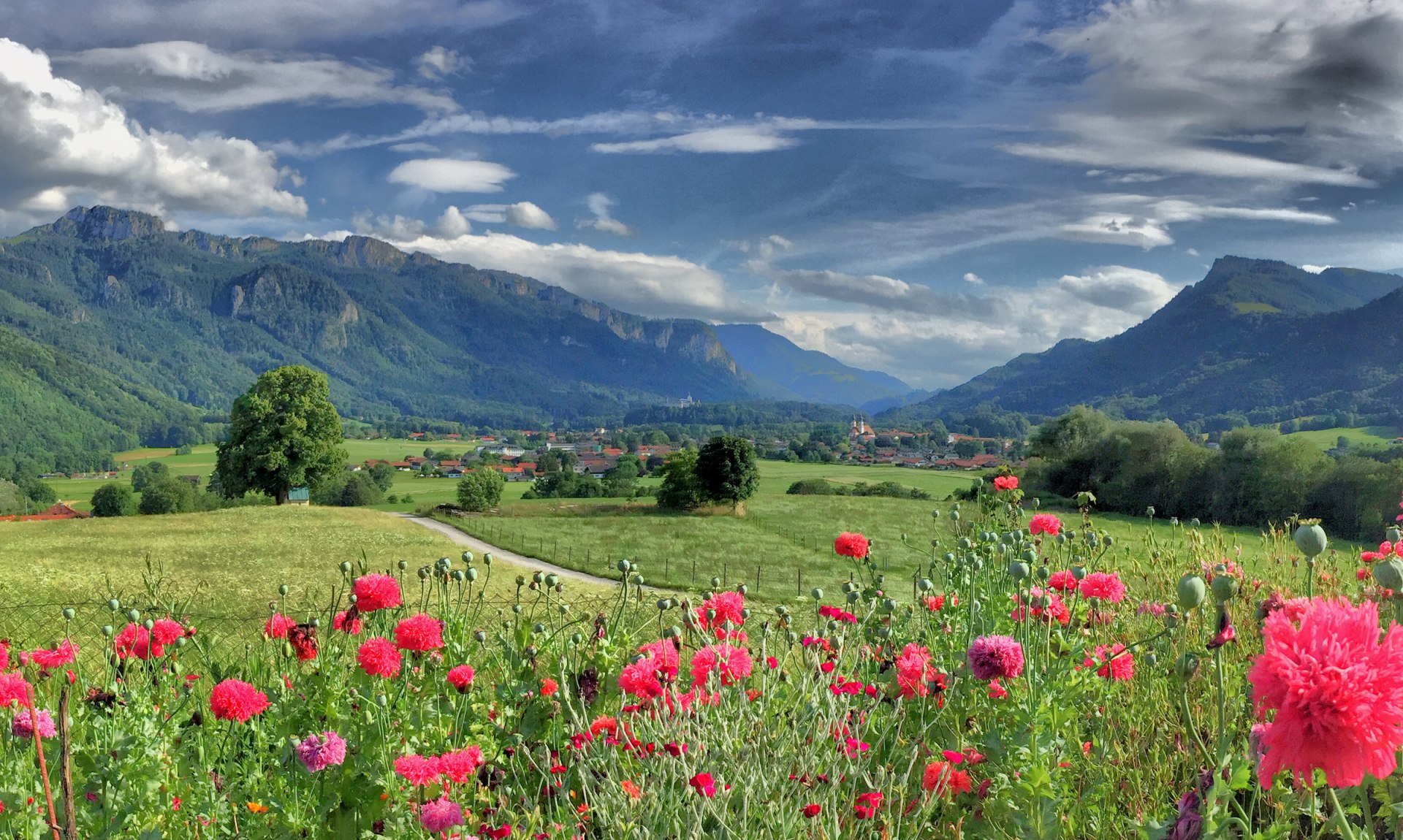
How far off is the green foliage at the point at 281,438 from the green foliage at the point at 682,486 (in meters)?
18.9

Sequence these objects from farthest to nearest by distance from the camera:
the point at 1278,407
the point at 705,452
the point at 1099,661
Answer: the point at 1278,407, the point at 705,452, the point at 1099,661

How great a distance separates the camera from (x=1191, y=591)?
2.08m

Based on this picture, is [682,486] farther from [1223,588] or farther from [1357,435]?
[1357,435]

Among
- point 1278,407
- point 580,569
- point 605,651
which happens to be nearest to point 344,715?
point 605,651

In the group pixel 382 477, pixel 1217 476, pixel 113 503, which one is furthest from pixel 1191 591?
pixel 382 477

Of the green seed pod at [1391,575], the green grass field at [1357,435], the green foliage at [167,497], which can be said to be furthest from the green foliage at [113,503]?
the green grass field at [1357,435]

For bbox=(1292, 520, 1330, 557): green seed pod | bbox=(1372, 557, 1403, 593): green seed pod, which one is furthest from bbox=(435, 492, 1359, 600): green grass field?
bbox=(1372, 557, 1403, 593): green seed pod

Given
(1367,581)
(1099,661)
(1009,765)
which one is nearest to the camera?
(1009,765)

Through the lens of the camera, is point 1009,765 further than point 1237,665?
No

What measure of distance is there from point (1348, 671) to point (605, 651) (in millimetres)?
3112

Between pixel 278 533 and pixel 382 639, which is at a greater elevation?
pixel 382 639

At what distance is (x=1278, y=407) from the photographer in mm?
183125

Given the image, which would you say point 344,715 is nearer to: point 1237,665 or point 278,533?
point 1237,665

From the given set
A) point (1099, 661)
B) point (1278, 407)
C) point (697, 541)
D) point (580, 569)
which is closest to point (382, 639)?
point (1099, 661)
